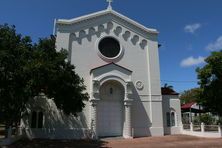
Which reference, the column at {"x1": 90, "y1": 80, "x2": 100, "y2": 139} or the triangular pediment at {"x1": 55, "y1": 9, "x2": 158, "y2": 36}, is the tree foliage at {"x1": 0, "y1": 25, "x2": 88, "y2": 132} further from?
the triangular pediment at {"x1": 55, "y1": 9, "x2": 158, "y2": 36}

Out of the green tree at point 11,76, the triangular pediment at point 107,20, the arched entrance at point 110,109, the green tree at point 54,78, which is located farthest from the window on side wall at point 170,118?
the green tree at point 11,76

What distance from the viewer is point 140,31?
2766 cm

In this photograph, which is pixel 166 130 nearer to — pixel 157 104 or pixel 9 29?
pixel 157 104

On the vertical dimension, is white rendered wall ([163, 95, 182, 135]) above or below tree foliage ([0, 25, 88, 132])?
below

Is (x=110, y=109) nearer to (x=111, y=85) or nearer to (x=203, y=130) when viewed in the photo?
(x=111, y=85)

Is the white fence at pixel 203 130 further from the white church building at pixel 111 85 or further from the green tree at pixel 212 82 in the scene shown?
the green tree at pixel 212 82

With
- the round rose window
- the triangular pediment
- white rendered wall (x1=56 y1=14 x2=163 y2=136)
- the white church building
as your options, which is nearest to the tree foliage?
the white church building

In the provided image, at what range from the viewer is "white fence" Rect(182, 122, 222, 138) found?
930 inches

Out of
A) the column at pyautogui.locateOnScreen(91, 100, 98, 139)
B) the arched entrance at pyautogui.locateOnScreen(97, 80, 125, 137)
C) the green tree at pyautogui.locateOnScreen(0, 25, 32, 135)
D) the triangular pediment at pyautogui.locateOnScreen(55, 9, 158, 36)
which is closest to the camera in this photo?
the green tree at pyautogui.locateOnScreen(0, 25, 32, 135)

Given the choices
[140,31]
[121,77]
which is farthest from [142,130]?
[140,31]

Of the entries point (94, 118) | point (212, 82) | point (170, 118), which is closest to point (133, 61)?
point (170, 118)

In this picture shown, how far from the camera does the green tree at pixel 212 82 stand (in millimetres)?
23083

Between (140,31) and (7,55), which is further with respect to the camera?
(140,31)

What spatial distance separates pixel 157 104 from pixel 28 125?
12406 mm
